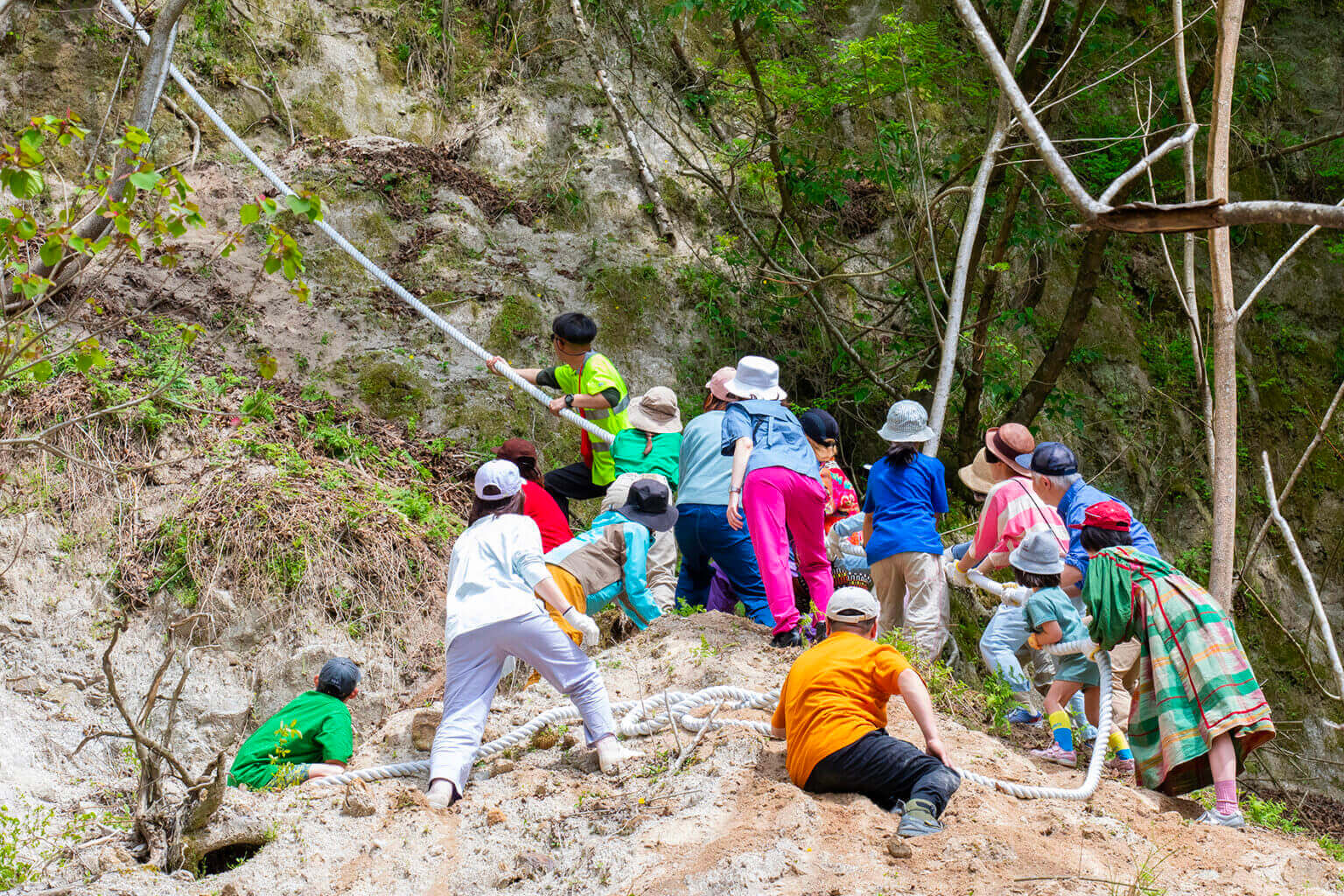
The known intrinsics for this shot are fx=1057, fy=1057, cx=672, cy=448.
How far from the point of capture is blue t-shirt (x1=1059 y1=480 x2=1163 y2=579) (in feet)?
18.8

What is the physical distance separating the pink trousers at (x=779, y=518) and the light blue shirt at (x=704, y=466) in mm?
248

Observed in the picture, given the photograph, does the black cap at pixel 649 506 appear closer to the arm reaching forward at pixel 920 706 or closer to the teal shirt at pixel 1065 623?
the teal shirt at pixel 1065 623

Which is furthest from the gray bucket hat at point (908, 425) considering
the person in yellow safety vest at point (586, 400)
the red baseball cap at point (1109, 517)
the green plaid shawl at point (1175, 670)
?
the person in yellow safety vest at point (586, 400)

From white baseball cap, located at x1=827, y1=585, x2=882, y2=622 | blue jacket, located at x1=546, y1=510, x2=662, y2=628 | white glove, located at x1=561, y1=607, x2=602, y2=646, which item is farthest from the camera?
blue jacket, located at x1=546, y1=510, x2=662, y2=628

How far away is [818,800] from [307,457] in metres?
5.46

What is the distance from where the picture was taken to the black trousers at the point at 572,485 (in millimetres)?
7395

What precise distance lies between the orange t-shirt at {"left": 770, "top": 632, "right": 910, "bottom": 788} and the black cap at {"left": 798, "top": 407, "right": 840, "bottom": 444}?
2502mm

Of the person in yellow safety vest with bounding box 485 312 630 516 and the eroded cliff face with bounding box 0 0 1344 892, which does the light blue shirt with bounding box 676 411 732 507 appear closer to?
the person in yellow safety vest with bounding box 485 312 630 516

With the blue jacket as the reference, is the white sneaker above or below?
below

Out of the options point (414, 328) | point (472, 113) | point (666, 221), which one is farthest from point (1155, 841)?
point (472, 113)

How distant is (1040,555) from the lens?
5633mm

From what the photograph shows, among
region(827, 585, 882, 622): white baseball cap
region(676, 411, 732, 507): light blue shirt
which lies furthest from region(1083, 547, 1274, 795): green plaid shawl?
region(676, 411, 732, 507): light blue shirt

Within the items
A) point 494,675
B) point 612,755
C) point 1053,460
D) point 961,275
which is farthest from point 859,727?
point 961,275

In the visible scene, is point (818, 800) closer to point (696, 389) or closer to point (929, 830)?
point (929, 830)
